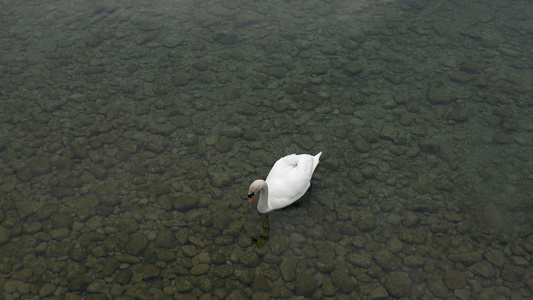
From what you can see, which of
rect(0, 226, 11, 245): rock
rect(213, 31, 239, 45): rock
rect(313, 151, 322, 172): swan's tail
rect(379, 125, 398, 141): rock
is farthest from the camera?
rect(213, 31, 239, 45): rock

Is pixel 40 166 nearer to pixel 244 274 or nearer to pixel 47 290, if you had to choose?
pixel 47 290

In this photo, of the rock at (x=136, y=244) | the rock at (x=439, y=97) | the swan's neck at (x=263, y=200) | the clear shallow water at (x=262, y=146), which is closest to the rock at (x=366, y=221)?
the clear shallow water at (x=262, y=146)

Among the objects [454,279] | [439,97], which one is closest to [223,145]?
[454,279]

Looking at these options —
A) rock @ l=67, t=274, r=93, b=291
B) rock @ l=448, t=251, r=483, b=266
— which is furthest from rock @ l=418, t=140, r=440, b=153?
rock @ l=67, t=274, r=93, b=291

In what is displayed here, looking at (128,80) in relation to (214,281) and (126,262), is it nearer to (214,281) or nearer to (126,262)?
(126,262)

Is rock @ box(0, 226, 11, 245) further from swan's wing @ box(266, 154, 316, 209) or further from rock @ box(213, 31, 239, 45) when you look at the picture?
rock @ box(213, 31, 239, 45)

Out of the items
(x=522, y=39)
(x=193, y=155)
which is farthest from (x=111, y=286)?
(x=522, y=39)

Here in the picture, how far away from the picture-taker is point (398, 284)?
6.77 m

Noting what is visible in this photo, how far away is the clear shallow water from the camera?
691 centimetres

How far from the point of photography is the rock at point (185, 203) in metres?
7.68

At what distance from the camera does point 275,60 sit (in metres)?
10.9

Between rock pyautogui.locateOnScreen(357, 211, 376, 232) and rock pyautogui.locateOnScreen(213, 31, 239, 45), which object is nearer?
rock pyautogui.locateOnScreen(357, 211, 376, 232)

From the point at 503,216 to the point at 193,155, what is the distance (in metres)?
5.25

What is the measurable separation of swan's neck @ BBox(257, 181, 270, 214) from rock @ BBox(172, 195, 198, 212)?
105 cm
